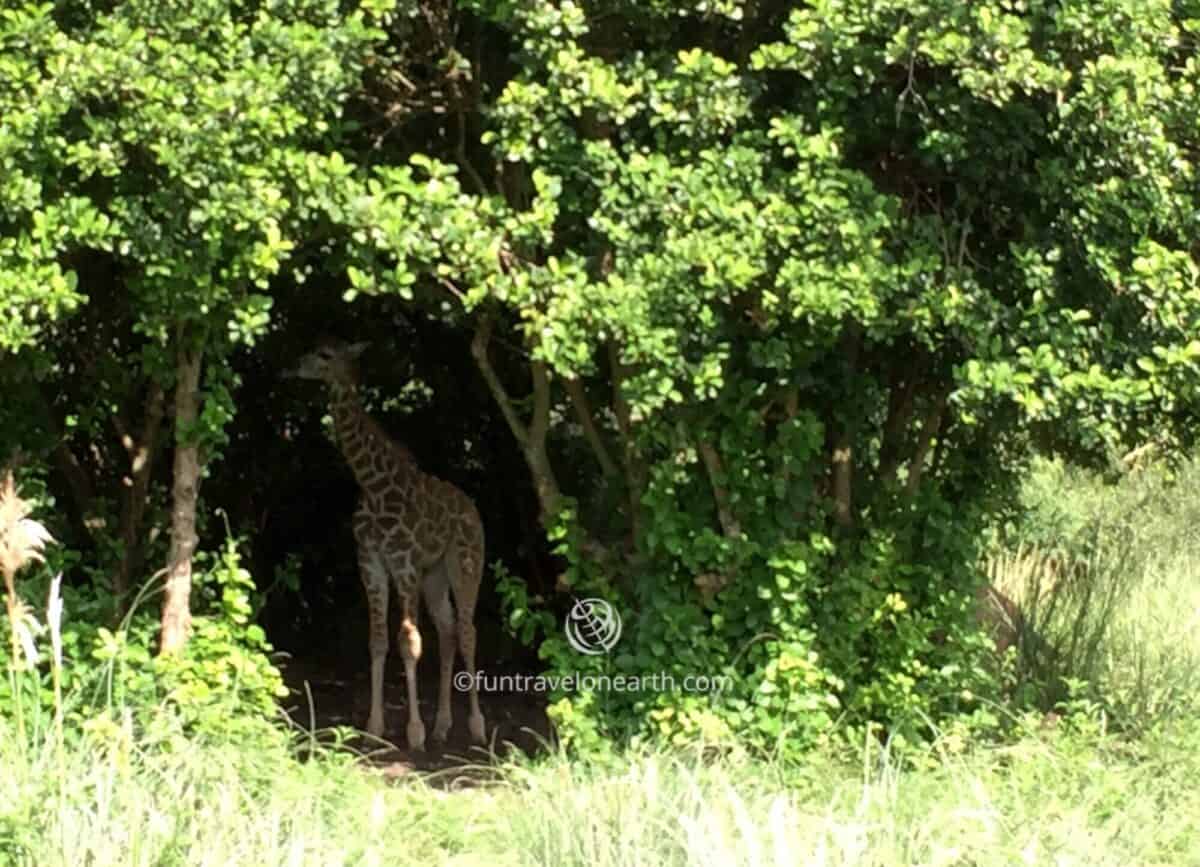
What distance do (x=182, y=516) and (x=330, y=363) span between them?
5.82ft

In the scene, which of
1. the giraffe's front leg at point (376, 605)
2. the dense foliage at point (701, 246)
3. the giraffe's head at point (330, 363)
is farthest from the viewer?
the giraffe's front leg at point (376, 605)

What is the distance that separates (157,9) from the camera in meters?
5.64

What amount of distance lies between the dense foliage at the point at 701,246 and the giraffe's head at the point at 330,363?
114cm

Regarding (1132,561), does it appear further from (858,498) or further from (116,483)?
(116,483)

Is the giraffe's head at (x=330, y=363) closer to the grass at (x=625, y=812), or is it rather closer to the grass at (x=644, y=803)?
the grass at (x=644, y=803)

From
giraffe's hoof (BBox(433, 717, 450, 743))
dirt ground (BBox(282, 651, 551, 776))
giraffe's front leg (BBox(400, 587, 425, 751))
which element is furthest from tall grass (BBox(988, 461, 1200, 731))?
giraffe's front leg (BBox(400, 587, 425, 751))

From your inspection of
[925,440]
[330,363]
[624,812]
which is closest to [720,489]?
[925,440]

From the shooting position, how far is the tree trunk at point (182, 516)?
6746 mm

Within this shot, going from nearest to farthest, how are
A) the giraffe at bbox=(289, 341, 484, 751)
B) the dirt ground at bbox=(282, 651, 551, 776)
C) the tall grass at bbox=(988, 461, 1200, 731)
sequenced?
the tall grass at bbox=(988, 461, 1200, 731) → the dirt ground at bbox=(282, 651, 551, 776) → the giraffe at bbox=(289, 341, 484, 751)

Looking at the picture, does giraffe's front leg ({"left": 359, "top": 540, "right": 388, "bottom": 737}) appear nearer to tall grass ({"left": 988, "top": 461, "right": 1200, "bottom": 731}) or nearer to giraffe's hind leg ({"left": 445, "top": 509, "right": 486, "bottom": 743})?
giraffe's hind leg ({"left": 445, "top": 509, "right": 486, "bottom": 743})

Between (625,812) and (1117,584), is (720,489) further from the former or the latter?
(1117,584)

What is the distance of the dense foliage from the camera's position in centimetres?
565

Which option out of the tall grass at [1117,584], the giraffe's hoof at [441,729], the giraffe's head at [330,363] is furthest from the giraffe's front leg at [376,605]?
the tall grass at [1117,584]

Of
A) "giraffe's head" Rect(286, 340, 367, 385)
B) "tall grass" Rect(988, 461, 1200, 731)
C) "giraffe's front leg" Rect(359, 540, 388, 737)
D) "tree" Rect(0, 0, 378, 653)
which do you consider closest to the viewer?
"tree" Rect(0, 0, 378, 653)
